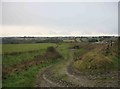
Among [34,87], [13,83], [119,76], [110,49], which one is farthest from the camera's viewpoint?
[110,49]

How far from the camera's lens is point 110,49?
4850cm

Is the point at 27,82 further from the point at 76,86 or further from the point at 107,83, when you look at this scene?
the point at 107,83

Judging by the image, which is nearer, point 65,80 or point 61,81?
point 61,81

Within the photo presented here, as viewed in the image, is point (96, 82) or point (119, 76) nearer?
point (96, 82)

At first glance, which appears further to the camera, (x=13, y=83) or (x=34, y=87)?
(x=13, y=83)

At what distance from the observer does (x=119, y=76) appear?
105ft

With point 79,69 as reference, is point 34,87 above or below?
above

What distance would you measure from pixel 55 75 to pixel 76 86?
727cm

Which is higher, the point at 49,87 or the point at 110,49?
the point at 49,87

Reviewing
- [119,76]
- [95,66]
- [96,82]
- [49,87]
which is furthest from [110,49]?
[49,87]

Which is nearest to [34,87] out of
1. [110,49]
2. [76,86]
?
[76,86]

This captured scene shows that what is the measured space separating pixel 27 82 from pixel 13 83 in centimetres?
141

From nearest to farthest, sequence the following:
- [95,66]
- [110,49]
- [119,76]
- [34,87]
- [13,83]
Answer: [34,87]
[13,83]
[119,76]
[95,66]
[110,49]

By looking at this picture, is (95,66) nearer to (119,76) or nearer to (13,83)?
(119,76)
